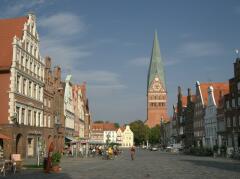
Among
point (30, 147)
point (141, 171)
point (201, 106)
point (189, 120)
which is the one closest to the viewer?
point (141, 171)

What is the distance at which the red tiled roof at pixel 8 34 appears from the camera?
47906mm

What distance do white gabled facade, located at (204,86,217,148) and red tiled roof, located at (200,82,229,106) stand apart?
1.19 m

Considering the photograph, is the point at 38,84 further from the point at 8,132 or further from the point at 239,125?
the point at 239,125

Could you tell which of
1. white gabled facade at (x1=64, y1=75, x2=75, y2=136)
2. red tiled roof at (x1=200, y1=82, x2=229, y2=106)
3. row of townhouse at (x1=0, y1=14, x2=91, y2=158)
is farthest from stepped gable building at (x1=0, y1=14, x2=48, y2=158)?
red tiled roof at (x1=200, y1=82, x2=229, y2=106)

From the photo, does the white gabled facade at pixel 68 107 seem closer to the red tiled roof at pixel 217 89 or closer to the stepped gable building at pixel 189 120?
the red tiled roof at pixel 217 89

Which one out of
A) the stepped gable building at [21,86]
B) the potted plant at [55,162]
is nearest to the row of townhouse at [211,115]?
the stepped gable building at [21,86]

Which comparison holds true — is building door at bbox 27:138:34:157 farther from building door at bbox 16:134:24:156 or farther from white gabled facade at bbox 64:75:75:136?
white gabled facade at bbox 64:75:75:136

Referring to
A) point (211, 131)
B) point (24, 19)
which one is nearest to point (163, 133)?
point (211, 131)

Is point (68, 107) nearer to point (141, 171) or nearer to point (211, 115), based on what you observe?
point (211, 115)

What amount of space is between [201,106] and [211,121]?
986 centimetres

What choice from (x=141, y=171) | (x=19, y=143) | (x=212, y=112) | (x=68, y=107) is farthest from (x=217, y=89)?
(x=141, y=171)

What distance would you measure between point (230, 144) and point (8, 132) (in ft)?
145

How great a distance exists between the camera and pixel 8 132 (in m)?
46.2

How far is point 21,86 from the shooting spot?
5000 cm
